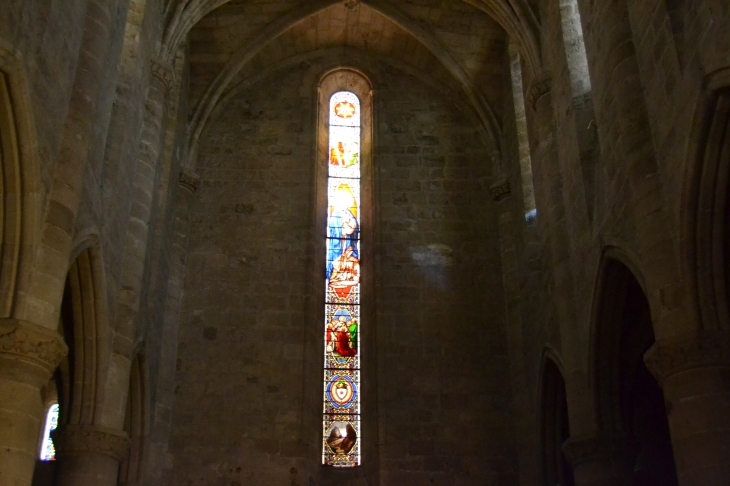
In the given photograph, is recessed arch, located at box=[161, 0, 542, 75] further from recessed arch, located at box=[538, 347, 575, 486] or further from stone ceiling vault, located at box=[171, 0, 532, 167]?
recessed arch, located at box=[538, 347, 575, 486]

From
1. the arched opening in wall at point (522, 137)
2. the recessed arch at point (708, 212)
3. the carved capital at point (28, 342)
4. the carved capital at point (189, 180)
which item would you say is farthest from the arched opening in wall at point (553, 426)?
the carved capital at point (28, 342)

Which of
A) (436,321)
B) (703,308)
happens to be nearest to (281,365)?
(436,321)

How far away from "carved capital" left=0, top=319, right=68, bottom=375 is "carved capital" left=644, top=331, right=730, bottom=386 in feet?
18.0

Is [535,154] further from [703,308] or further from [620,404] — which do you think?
[703,308]

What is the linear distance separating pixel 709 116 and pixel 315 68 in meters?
10.5

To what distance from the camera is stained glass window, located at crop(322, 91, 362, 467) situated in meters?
14.0

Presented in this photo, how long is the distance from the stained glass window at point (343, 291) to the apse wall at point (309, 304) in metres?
0.27

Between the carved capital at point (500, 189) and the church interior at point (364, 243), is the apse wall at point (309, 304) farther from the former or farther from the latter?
the carved capital at point (500, 189)

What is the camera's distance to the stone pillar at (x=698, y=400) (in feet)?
23.7

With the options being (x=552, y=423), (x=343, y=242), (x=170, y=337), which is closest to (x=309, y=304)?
(x=343, y=242)

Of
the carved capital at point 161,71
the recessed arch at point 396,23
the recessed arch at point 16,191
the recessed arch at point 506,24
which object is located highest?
the recessed arch at point 396,23

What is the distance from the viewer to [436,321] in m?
14.6

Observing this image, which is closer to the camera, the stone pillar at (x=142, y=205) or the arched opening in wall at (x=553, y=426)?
the stone pillar at (x=142, y=205)

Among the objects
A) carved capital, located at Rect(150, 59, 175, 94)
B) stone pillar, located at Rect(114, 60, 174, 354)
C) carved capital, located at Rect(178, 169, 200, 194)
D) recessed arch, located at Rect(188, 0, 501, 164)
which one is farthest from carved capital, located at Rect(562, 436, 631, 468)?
carved capital, located at Rect(178, 169, 200, 194)
